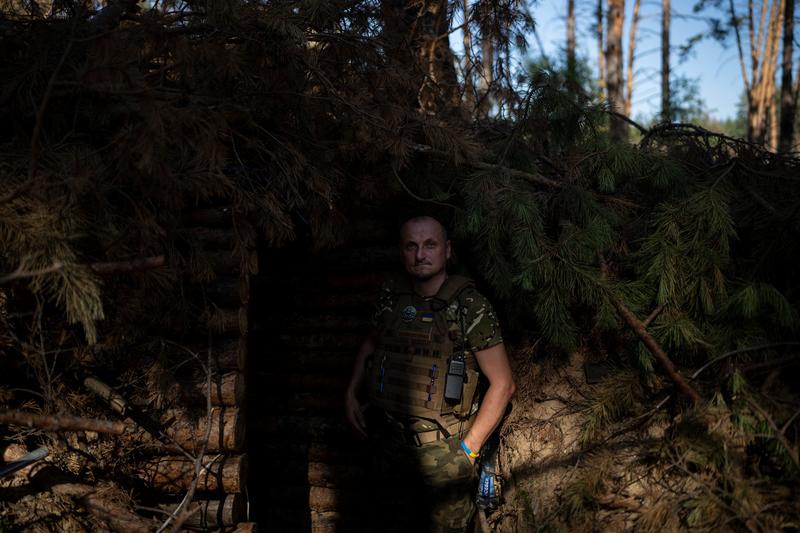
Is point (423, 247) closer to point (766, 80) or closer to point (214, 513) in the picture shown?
point (214, 513)

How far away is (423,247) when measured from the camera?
3979mm

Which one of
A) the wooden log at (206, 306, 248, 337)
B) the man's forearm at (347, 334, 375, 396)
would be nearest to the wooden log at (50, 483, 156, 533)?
the wooden log at (206, 306, 248, 337)

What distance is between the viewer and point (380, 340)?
4109 millimetres

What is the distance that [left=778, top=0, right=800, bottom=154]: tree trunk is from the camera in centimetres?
990

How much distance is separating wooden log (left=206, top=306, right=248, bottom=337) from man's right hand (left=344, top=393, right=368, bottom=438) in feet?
3.05

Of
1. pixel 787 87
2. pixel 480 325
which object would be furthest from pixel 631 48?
pixel 480 325

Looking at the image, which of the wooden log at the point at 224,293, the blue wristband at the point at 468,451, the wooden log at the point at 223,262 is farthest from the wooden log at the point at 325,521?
the wooden log at the point at 223,262

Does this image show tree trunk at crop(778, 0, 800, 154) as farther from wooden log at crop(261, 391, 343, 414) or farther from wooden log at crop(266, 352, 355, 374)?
wooden log at crop(261, 391, 343, 414)

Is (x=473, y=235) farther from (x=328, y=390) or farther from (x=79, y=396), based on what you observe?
(x=79, y=396)

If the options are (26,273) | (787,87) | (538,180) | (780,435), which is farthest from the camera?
(787,87)

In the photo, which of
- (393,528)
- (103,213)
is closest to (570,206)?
(393,528)

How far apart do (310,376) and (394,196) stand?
1838mm

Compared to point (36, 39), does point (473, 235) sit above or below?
below

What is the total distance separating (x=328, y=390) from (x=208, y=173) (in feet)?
9.11
